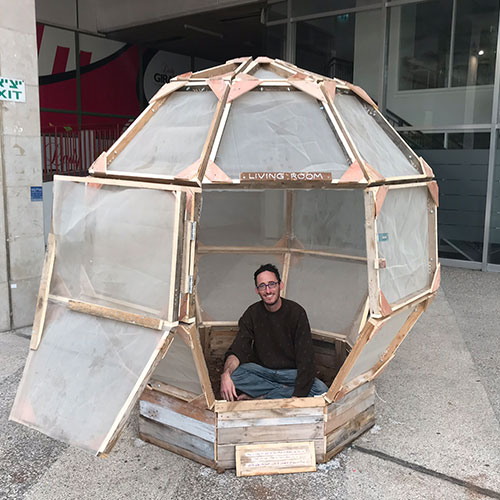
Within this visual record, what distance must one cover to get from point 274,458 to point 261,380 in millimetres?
605

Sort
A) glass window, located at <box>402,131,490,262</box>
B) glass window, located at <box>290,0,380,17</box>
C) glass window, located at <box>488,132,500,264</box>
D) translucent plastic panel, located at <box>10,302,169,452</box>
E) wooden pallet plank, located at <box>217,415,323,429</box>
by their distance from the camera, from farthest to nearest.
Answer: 1. glass window, located at <box>290,0,380,17</box>
2. glass window, located at <box>402,131,490,262</box>
3. glass window, located at <box>488,132,500,264</box>
4. wooden pallet plank, located at <box>217,415,323,429</box>
5. translucent plastic panel, located at <box>10,302,169,452</box>

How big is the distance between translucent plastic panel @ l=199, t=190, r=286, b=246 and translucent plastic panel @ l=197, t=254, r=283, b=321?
0.54ft

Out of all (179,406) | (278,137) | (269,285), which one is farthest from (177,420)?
(278,137)

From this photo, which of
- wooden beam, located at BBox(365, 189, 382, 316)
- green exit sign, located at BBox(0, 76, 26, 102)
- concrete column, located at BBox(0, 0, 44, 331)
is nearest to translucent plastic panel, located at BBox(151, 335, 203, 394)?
wooden beam, located at BBox(365, 189, 382, 316)

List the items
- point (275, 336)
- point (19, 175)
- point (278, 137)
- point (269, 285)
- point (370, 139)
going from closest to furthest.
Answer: point (278, 137)
point (269, 285)
point (370, 139)
point (275, 336)
point (19, 175)

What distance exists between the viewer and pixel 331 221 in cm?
542

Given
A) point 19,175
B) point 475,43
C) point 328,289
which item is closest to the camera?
point 328,289

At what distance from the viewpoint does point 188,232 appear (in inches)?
123

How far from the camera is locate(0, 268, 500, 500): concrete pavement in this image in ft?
10.8

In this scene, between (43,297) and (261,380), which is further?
(261,380)

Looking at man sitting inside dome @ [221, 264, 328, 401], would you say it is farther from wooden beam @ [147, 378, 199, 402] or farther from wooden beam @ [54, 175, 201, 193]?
wooden beam @ [54, 175, 201, 193]

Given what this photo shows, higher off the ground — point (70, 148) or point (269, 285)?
point (70, 148)

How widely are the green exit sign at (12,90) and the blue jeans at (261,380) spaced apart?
4273mm

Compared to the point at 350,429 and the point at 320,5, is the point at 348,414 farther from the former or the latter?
the point at 320,5
